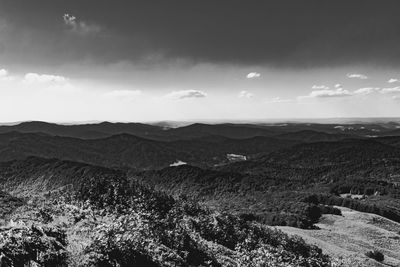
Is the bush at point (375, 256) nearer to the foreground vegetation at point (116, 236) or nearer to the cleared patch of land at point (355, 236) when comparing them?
the cleared patch of land at point (355, 236)

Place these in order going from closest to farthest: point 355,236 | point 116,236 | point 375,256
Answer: point 116,236 → point 375,256 → point 355,236

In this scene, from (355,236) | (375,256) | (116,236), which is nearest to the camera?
(116,236)

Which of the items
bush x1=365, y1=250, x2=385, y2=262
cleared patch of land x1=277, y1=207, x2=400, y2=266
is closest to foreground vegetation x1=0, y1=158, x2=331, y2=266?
cleared patch of land x1=277, y1=207, x2=400, y2=266

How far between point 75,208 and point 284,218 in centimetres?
10514

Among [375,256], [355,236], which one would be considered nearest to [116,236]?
[375,256]

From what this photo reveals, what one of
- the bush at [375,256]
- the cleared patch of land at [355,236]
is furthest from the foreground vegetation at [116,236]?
the bush at [375,256]

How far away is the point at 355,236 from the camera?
347ft

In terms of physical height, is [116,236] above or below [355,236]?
above

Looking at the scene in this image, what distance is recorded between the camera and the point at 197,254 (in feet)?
108

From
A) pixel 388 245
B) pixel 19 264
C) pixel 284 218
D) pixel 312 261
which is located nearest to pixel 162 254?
pixel 19 264

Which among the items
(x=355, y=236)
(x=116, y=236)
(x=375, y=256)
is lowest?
(x=355, y=236)

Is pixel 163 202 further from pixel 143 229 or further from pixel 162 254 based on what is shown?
pixel 162 254

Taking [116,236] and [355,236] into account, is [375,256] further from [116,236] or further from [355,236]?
[116,236]

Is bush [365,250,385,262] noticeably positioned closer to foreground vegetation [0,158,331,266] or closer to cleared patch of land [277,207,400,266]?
cleared patch of land [277,207,400,266]
